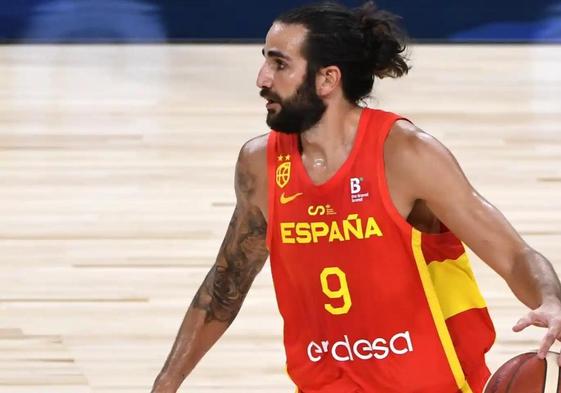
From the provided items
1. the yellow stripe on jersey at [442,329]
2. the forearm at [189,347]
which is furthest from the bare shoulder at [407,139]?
the forearm at [189,347]

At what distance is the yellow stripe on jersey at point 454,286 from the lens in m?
2.88

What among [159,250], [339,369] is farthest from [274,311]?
[339,369]

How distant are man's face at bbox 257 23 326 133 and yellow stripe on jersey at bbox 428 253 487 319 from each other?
0.41 m

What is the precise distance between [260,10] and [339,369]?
6.50 meters

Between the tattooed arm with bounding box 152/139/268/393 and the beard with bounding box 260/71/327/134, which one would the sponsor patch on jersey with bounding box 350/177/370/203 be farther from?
the tattooed arm with bounding box 152/139/268/393

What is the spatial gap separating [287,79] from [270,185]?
0.24m

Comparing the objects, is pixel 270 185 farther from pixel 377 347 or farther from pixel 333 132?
pixel 377 347

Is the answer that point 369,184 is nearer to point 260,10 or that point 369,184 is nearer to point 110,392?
point 110,392

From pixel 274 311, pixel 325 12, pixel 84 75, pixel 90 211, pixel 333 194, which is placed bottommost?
pixel 84 75

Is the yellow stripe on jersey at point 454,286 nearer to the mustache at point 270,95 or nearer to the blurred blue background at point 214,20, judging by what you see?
the mustache at point 270,95

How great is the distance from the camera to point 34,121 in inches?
301

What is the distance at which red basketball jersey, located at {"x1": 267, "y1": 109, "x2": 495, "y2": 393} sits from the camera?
111 inches

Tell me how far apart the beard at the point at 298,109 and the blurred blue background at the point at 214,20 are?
244 inches

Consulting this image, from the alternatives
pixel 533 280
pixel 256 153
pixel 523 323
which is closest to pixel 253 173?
pixel 256 153
